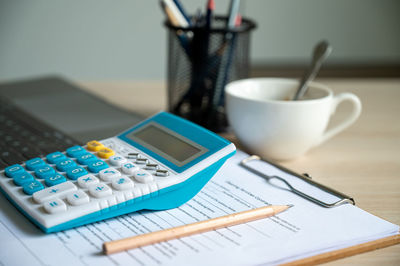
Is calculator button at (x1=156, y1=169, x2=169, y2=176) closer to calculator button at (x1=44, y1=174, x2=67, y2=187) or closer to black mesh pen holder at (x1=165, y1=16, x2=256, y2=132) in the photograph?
calculator button at (x1=44, y1=174, x2=67, y2=187)

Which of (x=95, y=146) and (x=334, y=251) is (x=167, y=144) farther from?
(x=334, y=251)

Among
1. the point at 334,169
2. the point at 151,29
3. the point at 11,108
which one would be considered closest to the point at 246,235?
the point at 334,169

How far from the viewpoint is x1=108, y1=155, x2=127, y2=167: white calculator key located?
21.1 inches

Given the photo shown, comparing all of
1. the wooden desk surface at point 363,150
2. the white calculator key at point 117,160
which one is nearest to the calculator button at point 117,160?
the white calculator key at point 117,160

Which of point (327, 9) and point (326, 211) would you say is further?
point (327, 9)

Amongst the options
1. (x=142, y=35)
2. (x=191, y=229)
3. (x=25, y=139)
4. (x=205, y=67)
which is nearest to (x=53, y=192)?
A: (x=191, y=229)

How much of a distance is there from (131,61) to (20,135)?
1232 millimetres

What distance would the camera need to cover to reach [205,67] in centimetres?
75

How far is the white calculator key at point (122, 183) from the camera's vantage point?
19.1 inches

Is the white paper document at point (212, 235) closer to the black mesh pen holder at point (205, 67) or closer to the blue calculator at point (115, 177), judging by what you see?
the blue calculator at point (115, 177)

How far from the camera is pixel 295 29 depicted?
2.01 meters

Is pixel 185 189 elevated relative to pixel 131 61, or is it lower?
elevated

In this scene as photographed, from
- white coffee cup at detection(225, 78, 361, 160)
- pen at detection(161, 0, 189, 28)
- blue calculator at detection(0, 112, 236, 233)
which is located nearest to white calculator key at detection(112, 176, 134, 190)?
blue calculator at detection(0, 112, 236, 233)

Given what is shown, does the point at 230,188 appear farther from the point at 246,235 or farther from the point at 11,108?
the point at 11,108
